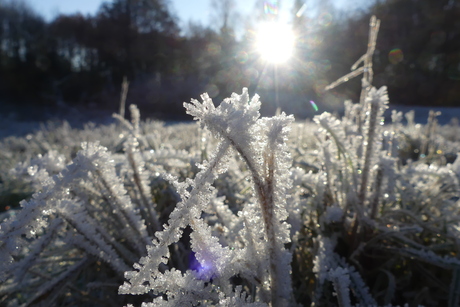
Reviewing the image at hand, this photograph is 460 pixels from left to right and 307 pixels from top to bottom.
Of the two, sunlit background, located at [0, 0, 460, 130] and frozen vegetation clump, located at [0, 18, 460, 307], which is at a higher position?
sunlit background, located at [0, 0, 460, 130]

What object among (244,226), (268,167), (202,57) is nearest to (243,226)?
(244,226)

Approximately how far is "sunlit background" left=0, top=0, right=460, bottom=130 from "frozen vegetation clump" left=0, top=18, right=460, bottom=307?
1110 cm

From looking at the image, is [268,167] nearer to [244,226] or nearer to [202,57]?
[244,226]

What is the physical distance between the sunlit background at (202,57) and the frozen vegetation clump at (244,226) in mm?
11104

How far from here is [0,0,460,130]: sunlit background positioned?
1420 centimetres

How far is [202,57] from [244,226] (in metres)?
19.5

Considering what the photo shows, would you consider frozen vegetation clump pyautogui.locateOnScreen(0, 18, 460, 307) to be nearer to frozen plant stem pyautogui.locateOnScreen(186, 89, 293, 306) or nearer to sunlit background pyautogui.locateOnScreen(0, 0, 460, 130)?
frozen plant stem pyautogui.locateOnScreen(186, 89, 293, 306)

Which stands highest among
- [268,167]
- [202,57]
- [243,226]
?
[202,57]

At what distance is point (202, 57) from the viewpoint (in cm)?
1892

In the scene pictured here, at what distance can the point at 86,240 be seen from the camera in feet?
2.09

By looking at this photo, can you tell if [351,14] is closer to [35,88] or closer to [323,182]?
[35,88]

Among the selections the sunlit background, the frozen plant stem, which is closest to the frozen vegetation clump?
the frozen plant stem

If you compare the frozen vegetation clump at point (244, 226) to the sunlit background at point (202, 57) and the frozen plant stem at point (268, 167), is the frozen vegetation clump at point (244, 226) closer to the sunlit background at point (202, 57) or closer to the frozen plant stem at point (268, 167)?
the frozen plant stem at point (268, 167)

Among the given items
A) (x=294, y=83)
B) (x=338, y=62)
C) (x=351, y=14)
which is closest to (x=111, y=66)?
(x=294, y=83)
